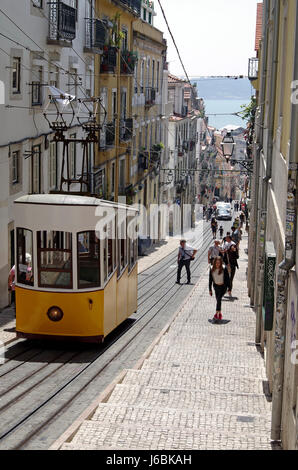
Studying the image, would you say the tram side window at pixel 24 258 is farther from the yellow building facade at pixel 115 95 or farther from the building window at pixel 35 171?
the yellow building facade at pixel 115 95

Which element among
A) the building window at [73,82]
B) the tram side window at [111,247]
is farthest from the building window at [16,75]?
the tram side window at [111,247]

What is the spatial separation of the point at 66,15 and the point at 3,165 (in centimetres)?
689

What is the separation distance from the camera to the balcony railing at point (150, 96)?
43.5 m

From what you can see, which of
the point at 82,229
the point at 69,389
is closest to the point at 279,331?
the point at 69,389

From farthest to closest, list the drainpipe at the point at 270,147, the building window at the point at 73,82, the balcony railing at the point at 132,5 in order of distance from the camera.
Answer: the balcony railing at the point at 132,5, the building window at the point at 73,82, the drainpipe at the point at 270,147

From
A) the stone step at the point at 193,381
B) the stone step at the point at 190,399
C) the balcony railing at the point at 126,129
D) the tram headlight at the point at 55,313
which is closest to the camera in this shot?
the stone step at the point at 190,399

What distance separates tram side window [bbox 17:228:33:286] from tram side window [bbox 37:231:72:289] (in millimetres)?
209

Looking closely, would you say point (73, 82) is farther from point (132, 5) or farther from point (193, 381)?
point (193, 381)

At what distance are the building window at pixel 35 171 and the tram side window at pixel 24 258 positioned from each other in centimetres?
920

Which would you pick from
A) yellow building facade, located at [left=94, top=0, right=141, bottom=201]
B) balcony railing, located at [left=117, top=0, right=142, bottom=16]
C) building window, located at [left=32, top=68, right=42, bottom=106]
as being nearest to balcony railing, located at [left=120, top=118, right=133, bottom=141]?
yellow building facade, located at [left=94, top=0, right=141, bottom=201]

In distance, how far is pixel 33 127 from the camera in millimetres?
22250
